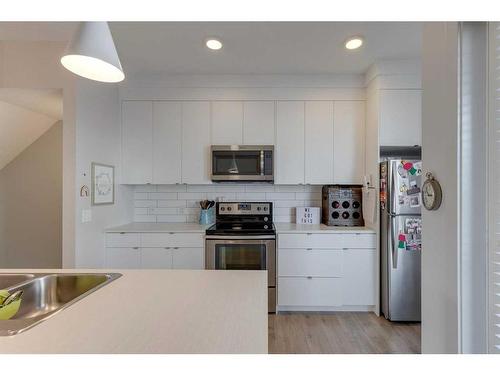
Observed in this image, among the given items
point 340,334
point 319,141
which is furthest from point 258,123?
point 340,334

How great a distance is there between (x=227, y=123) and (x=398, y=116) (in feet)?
5.85

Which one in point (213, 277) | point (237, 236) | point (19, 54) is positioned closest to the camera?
point (213, 277)

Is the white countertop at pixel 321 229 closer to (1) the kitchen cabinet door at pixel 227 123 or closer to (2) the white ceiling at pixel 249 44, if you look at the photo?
(1) the kitchen cabinet door at pixel 227 123

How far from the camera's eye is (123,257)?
2631 millimetres

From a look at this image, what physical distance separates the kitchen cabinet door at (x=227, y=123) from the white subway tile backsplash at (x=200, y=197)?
574mm

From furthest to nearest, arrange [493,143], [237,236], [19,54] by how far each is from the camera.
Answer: [237,236], [19,54], [493,143]

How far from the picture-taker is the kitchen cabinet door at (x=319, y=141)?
291 cm

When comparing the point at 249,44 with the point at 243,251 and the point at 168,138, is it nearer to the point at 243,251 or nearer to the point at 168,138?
the point at 168,138

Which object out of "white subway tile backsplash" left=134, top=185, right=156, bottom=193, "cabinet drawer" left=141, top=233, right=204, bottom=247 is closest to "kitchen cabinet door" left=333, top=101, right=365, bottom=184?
"cabinet drawer" left=141, top=233, right=204, bottom=247

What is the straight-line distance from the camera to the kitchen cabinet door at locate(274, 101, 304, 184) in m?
2.93

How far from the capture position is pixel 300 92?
2918mm
